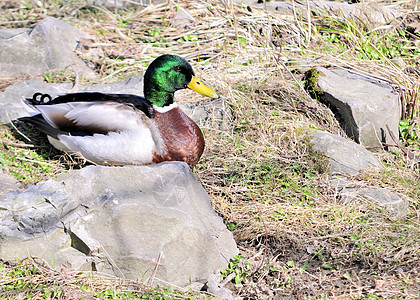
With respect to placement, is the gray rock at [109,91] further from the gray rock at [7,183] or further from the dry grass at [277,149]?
the gray rock at [7,183]

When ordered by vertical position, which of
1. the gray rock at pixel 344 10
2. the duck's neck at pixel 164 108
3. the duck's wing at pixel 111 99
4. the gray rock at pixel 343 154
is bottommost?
the gray rock at pixel 343 154

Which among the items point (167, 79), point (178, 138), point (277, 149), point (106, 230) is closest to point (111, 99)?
point (167, 79)

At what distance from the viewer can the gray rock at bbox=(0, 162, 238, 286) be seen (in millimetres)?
2740

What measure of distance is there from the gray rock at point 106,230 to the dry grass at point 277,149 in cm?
38

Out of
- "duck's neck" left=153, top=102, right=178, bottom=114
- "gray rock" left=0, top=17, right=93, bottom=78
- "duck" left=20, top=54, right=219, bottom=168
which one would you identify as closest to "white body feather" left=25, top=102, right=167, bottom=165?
"duck" left=20, top=54, right=219, bottom=168

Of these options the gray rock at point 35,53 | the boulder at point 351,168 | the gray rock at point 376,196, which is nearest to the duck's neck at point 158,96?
the boulder at point 351,168

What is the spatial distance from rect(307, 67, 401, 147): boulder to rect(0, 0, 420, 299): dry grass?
111mm

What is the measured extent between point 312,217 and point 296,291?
0.69 m

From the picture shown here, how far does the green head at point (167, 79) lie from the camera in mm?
3910

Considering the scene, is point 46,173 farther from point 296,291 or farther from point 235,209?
point 296,291

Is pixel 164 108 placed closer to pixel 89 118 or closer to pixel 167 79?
pixel 167 79

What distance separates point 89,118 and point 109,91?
1161 millimetres

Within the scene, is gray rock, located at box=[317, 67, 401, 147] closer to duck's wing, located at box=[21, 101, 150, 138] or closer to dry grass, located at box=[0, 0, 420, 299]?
dry grass, located at box=[0, 0, 420, 299]

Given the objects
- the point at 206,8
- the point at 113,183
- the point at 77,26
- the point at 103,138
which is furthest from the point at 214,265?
the point at 77,26
